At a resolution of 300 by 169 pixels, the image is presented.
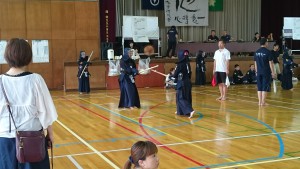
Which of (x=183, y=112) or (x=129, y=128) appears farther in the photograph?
(x=183, y=112)

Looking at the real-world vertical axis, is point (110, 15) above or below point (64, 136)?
above

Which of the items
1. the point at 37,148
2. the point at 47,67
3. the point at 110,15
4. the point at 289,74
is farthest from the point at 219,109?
the point at 110,15

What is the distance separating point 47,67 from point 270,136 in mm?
13143

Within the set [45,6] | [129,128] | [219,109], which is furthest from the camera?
[45,6]

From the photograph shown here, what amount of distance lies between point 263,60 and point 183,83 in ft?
8.72

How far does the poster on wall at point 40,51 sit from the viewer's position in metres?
18.4

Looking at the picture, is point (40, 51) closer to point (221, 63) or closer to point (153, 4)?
point (153, 4)

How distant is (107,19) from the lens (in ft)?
71.1

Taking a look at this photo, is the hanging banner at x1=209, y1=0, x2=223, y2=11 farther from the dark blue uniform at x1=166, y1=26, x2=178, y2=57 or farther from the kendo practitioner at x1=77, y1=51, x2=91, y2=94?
the kendo practitioner at x1=77, y1=51, x2=91, y2=94

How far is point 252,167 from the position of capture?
554cm

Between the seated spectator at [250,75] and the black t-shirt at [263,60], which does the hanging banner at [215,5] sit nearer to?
the seated spectator at [250,75]

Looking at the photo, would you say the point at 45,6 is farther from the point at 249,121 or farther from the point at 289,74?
the point at 249,121

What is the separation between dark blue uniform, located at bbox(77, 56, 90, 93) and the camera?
16.5 metres

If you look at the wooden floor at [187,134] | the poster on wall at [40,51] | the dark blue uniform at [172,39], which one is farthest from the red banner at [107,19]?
the wooden floor at [187,134]
